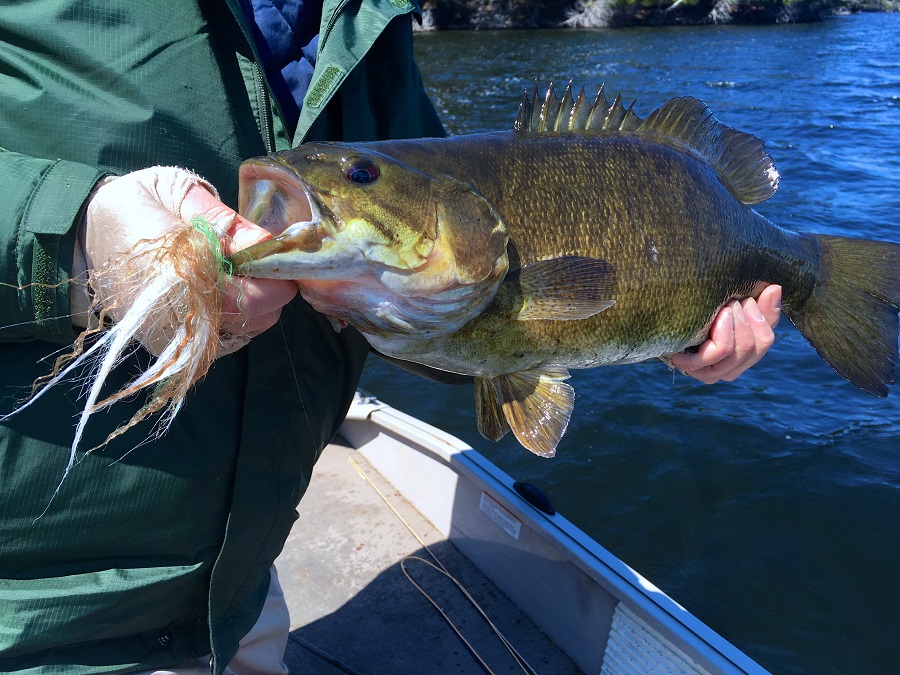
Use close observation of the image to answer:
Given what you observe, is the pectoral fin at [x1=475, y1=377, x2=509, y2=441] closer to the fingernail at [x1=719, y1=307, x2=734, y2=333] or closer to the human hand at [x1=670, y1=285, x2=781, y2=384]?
the human hand at [x1=670, y1=285, x2=781, y2=384]

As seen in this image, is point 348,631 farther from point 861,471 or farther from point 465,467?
point 861,471

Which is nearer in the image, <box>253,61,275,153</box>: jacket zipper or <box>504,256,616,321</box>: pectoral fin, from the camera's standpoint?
<box>253,61,275,153</box>: jacket zipper

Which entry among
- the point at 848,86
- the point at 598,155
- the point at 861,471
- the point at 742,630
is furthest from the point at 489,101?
the point at 598,155

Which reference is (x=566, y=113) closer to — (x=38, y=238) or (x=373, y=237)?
(x=373, y=237)

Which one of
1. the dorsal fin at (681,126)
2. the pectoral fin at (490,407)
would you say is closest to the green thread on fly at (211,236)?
the pectoral fin at (490,407)

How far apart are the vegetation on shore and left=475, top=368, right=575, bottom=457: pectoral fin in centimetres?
4352

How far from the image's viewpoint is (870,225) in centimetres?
959

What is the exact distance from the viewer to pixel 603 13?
136 ft

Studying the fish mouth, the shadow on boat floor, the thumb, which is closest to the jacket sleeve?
the thumb

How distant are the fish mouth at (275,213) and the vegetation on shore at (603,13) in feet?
144

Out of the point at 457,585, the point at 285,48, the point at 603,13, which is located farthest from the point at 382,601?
the point at 603,13

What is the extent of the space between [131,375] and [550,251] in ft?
3.62

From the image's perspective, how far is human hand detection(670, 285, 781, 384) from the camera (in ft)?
7.67

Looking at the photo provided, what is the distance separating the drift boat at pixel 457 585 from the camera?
2.93 m
